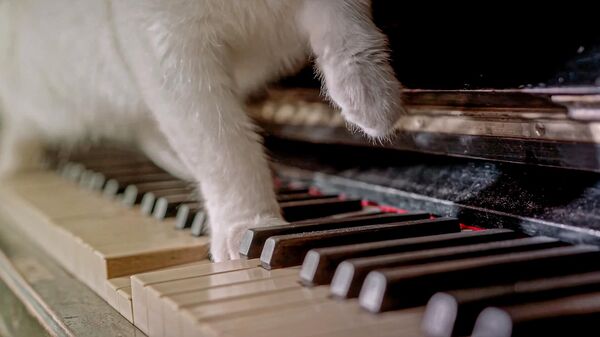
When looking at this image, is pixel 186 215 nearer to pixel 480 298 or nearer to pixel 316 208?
pixel 316 208

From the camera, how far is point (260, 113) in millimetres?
1623

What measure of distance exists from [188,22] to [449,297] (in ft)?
1.87

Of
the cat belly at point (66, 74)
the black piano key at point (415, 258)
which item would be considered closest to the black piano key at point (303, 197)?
the cat belly at point (66, 74)

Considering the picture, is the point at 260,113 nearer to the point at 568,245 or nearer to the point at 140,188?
the point at 140,188

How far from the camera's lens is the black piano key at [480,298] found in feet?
2.03

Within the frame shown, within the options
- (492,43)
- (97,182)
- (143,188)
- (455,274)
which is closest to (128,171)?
(97,182)

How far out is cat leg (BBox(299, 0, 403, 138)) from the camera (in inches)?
36.0

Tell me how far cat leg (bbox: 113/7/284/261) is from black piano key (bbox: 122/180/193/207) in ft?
1.13

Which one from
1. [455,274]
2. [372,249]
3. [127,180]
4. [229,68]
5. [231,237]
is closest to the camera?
[455,274]

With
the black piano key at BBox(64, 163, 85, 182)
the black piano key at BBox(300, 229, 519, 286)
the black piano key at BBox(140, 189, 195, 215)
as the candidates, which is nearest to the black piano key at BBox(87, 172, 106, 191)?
the black piano key at BBox(64, 163, 85, 182)

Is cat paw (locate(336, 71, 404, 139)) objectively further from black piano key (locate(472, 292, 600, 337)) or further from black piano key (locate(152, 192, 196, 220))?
black piano key (locate(152, 192, 196, 220))

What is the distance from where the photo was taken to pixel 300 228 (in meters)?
0.93

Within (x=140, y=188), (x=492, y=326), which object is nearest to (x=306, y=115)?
(x=140, y=188)

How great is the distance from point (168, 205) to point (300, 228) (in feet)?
1.44
